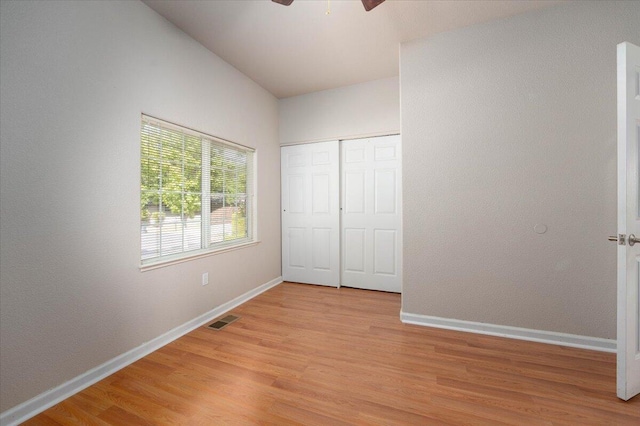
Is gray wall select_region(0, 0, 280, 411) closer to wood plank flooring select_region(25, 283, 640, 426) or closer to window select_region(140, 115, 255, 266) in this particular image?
window select_region(140, 115, 255, 266)

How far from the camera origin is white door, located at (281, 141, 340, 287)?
3.87 metres

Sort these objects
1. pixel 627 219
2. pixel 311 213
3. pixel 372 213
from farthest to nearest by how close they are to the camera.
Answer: pixel 311 213
pixel 372 213
pixel 627 219

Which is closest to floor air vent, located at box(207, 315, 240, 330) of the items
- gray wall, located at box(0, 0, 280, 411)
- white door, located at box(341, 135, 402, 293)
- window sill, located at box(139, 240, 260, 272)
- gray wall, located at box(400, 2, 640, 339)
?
gray wall, located at box(0, 0, 280, 411)

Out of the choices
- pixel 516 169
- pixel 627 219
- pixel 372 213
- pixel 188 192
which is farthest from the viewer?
pixel 372 213

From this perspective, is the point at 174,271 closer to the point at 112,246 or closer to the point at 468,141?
the point at 112,246

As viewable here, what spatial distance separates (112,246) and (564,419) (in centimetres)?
297

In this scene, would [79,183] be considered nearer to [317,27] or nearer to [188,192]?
[188,192]

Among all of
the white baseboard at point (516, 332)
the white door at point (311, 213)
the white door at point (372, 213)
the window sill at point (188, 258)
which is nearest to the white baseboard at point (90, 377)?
the window sill at point (188, 258)

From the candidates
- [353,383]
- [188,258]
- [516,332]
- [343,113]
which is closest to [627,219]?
[516,332]

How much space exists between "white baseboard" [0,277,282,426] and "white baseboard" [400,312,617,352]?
2057 millimetres

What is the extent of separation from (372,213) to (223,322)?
2223 mm

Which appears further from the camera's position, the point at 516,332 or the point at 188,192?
the point at 188,192

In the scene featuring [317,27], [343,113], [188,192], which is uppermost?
[317,27]

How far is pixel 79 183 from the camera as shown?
1.75 meters
